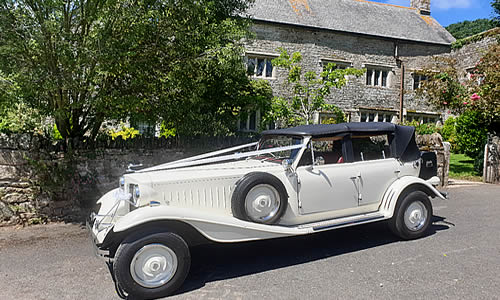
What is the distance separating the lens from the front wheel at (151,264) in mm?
3447

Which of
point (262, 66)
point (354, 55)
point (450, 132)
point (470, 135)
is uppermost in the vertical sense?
point (354, 55)

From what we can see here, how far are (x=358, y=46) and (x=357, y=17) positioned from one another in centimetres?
212

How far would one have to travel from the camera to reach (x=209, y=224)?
382 centimetres

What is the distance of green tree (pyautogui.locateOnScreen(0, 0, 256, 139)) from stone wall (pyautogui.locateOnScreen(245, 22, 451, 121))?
9.10 m

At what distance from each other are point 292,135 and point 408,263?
2.28 metres

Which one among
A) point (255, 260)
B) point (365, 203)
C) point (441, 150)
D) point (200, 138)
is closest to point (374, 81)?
point (441, 150)

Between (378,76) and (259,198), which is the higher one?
(378,76)

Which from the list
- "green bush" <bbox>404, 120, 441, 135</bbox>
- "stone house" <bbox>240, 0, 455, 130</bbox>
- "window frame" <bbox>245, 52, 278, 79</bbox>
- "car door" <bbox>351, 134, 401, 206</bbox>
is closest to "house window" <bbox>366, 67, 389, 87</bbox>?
"stone house" <bbox>240, 0, 455, 130</bbox>

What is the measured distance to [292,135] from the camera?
503 cm

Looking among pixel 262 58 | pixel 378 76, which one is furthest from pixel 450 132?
pixel 262 58

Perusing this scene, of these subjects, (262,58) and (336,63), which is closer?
(262,58)

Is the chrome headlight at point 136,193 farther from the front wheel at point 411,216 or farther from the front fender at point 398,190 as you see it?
the front wheel at point 411,216

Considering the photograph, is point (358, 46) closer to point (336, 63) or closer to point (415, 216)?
point (336, 63)

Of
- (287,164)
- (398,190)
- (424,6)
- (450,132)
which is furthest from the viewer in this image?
(424,6)
